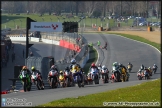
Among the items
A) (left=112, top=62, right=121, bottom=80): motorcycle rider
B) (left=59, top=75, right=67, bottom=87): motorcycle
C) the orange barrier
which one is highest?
the orange barrier

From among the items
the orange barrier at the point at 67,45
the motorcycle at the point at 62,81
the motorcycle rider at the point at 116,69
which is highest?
the orange barrier at the point at 67,45

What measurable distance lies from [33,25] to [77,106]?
58.4 feet

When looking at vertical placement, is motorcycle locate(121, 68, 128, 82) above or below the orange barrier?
below

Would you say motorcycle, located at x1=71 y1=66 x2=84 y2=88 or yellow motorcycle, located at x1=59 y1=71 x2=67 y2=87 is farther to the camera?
yellow motorcycle, located at x1=59 y1=71 x2=67 y2=87

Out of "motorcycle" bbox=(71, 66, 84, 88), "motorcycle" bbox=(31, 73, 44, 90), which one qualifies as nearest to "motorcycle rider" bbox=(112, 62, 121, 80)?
"motorcycle" bbox=(71, 66, 84, 88)

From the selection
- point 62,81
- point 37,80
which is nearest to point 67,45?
point 62,81

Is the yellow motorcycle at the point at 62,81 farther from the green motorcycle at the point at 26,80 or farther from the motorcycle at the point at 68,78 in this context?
the green motorcycle at the point at 26,80

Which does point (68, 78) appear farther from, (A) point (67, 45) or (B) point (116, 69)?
(A) point (67, 45)

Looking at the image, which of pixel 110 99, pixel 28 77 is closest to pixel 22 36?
pixel 28 77

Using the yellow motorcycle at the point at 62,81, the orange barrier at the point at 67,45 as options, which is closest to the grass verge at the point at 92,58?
the orange barrier at the point at 67,45

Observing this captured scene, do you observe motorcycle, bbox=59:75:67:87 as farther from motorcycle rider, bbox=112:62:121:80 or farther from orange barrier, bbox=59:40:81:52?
orange barrier, bbox=59:40:81:52

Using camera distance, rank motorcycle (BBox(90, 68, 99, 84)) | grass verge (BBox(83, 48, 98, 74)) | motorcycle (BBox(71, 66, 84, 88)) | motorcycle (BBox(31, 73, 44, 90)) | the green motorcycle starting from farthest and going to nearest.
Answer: grass verge (BBox(83, 48, 98, 74)) < motorcycle (BBox(90, 68, 99, 84)) < motorcycle (BBox(31, 73, 44, 90)) < motorcycle (BBox(71, 66, 84, 88)) < the green motorcycle

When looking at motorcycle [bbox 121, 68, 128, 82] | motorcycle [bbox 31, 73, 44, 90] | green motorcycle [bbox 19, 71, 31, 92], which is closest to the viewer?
green motorcycle [bbox 19, 71, 31, 92]

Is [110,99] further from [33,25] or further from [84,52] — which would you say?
[84,52]
